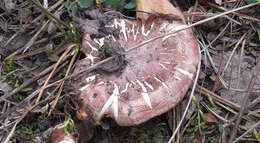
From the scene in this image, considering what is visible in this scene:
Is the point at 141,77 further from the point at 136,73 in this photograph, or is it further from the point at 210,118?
the point at 210,118

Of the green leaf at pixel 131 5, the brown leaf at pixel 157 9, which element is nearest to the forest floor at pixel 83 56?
the green leaf at pixel 131 5

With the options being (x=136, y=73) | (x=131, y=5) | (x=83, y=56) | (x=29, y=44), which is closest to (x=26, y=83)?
(x=29, y=44)

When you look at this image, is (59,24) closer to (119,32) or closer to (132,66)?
(119,32)

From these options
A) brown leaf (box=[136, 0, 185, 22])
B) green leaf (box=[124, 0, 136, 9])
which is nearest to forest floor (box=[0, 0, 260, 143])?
green leaf (box=[124, 0, 136, 9])

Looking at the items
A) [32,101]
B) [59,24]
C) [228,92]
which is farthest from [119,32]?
[228,92]

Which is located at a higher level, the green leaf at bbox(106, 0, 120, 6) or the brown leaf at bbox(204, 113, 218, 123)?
the green leaf at bbox(106, 0, 120, 6)

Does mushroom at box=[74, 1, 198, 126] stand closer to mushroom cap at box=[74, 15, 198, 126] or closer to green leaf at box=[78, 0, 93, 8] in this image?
mushroom cap at box=[74, 15, 198, 126]
